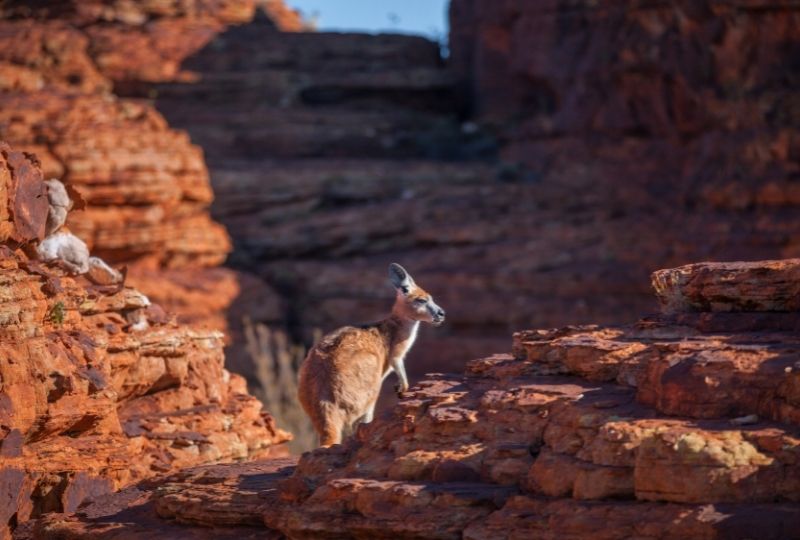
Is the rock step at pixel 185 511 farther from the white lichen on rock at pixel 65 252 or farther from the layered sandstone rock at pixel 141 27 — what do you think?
the layered sandstone rock at pixel 141 27

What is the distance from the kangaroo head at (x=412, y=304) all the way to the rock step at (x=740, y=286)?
428cm

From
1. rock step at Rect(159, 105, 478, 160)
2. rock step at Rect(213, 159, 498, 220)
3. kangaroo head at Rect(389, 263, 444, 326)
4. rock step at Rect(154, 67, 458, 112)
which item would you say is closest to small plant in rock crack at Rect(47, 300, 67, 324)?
kangaroo head at Rect(389, 263, 444, 326)

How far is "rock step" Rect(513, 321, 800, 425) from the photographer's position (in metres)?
7.34

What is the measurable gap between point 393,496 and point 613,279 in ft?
65.2

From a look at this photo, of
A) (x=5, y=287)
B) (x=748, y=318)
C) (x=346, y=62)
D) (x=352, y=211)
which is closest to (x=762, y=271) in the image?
(x=748, y=318)

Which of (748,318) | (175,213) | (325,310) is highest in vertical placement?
(748,318)

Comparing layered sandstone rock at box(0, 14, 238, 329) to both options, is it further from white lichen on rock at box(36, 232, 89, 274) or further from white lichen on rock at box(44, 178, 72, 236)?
white lichen on rock at box(44, 178, 72, 236)

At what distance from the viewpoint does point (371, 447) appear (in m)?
8.41

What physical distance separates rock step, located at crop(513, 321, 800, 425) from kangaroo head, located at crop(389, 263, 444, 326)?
417 cm

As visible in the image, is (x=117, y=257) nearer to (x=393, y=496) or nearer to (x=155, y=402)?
(x=155, y=402)

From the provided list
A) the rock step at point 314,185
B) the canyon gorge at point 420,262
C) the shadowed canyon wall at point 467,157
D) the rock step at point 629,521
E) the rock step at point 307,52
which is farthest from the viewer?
the rock step at point 307,52

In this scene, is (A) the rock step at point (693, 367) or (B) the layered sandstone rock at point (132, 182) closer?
(A) the rock step at point (693, 367)

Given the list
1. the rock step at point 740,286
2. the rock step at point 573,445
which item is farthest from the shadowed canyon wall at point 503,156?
the rock step at point 573,445

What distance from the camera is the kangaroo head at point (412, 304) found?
1293 centimetres
